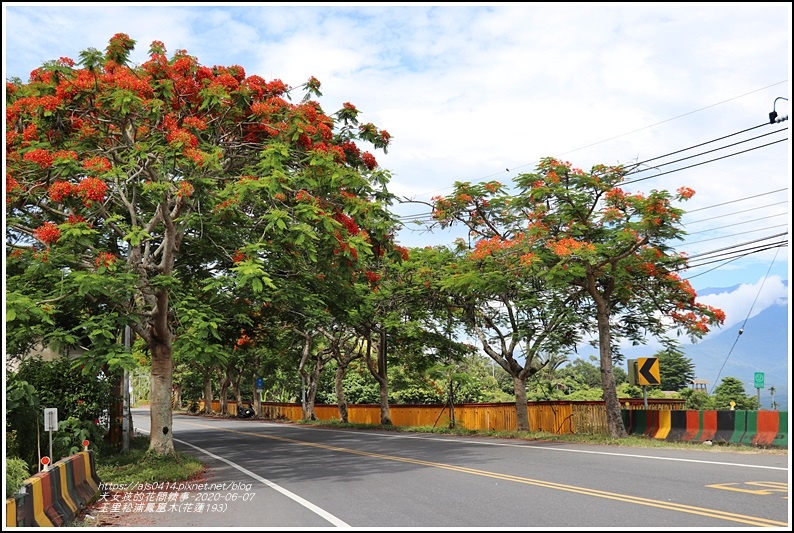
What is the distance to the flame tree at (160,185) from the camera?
14.2 metres

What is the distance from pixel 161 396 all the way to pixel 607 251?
13.4 metres

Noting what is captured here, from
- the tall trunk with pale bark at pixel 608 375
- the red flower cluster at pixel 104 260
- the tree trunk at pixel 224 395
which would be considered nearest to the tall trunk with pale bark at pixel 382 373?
the tall trunk with pale bark at pixel 608 375

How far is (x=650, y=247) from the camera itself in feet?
73.7

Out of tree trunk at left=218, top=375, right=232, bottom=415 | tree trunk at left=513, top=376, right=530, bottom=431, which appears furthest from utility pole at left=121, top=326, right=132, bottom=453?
tree trunk at left=218, top=375, right=232, bottom=415

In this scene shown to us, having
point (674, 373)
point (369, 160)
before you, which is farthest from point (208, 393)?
point (369, 160)

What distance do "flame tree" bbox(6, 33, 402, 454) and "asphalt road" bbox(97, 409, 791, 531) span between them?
12.3ft

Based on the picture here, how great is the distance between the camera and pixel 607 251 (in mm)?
21938

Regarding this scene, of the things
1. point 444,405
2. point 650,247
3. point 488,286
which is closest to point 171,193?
point 488,286

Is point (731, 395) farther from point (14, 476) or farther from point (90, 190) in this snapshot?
point (14, 476)

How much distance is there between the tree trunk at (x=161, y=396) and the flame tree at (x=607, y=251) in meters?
10.8

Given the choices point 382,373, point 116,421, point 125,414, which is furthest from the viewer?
point 382,373

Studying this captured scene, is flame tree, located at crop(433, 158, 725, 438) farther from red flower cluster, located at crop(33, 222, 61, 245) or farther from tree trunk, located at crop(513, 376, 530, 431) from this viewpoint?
red flower cluster, located at crop(33, 222, 61, 245)

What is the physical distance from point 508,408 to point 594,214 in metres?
11.2

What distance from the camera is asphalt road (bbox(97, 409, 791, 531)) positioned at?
9.10m
